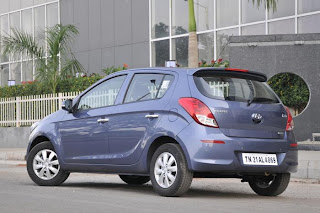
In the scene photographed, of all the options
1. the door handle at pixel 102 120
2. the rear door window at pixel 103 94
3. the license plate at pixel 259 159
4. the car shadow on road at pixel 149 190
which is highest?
the rear door window at pixel 103 94

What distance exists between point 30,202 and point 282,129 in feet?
10.3

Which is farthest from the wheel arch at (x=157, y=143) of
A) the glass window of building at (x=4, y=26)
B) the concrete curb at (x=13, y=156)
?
the glass window of building at (x=4, y=26)

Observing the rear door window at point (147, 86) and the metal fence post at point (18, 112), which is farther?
the metal fence post at point (18, 112)

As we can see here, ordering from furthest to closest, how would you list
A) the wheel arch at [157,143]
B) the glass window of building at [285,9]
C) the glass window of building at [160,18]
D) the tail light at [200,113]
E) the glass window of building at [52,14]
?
the glass window of building at [52,14] < the glass window of building at [160,18] < the glass window of building at [285,9] < the wheel arch at [157,143] < the tail light at [200,113]

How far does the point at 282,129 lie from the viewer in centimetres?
909

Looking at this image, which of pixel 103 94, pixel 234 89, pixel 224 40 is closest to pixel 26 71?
pixel 224 40

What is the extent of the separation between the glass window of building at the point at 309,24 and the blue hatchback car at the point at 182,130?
11.7 metres

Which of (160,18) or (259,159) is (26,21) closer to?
(160,18)

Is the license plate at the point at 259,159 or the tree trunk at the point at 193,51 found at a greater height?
the tree trunk at the point at 193,51

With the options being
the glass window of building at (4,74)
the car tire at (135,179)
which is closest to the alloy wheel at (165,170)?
the car tire at (135,179)

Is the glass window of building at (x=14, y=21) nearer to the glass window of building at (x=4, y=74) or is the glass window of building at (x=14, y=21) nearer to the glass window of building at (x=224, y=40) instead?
the glass window of building at (x=4, y=74)

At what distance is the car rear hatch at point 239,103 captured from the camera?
8719mm

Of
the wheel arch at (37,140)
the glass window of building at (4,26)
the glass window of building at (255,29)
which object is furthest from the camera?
the glass window of building at (4,26)

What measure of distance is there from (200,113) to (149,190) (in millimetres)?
1797
